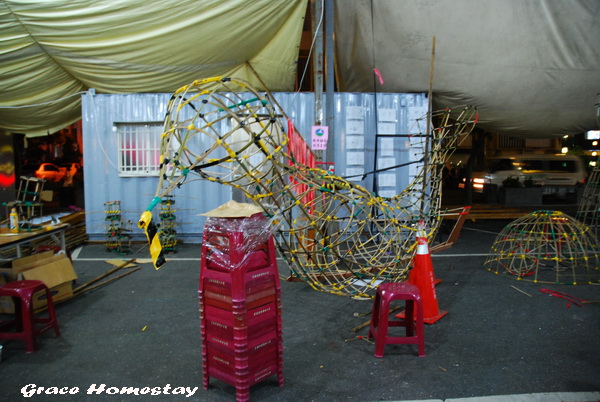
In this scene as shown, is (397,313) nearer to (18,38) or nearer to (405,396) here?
(405,396)

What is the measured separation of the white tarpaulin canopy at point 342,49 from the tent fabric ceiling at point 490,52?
2 cm

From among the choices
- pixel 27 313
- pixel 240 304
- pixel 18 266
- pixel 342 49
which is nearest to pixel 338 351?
pixel 240 304

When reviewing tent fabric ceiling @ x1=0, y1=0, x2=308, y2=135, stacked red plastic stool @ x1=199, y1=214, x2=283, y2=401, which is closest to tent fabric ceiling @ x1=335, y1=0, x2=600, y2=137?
tent fabric ceiling @ x1=0, y1=0, x2=308, y2=135

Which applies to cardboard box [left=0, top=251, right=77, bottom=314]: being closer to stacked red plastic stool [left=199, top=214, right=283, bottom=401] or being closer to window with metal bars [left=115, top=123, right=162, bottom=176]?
stacked red plastic stool [left=199, top=214, right=283, bottom=401]

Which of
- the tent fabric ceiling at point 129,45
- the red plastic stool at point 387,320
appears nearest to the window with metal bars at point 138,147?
the tent fabric ceiling at point 129,45

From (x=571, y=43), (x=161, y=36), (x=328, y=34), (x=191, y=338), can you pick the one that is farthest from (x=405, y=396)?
(x=571, y=43)

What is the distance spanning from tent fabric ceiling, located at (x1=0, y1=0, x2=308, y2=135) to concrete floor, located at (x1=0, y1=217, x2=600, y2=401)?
15.8 feet

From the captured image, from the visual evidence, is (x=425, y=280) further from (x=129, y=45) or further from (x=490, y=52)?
(x=129, y=45)

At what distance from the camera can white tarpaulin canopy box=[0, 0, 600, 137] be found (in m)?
7.39

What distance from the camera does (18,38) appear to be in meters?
7.34

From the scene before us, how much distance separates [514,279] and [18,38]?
31.2 feet

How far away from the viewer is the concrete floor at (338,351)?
130 inches

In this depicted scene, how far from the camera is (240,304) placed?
9.85 ft

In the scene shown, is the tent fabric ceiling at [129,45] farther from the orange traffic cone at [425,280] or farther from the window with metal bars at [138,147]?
the orange traffic cone at [425,280]
